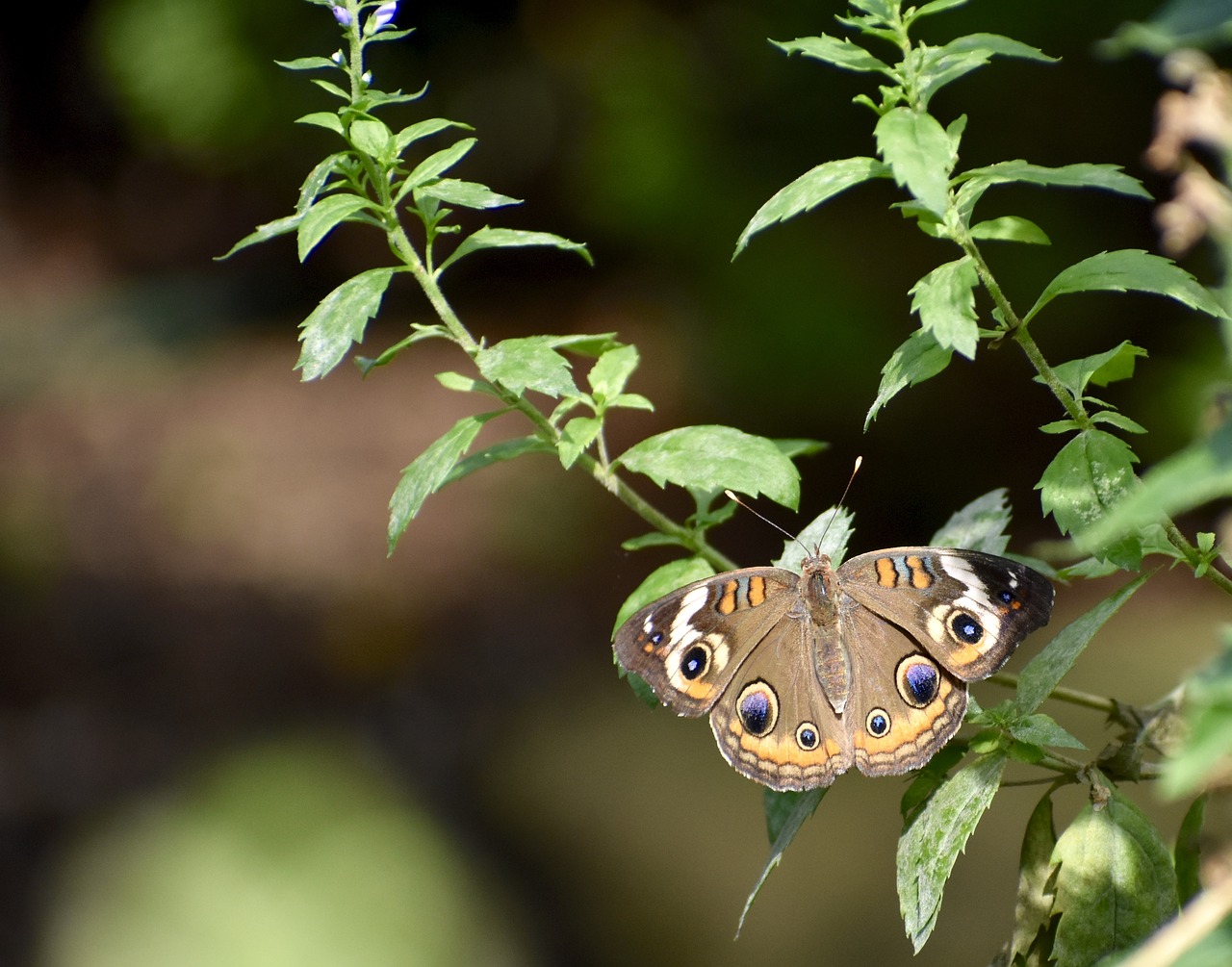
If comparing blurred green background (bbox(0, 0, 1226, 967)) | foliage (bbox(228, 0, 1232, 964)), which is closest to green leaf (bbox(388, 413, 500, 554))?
foliage (bbox(228, 0, 1232, 964))

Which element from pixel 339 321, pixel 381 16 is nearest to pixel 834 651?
pixel 339 321

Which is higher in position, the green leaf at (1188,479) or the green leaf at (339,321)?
the green leaf at (1188,479)

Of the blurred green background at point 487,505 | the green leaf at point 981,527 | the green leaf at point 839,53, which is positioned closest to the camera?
the green leaf at point 839,53

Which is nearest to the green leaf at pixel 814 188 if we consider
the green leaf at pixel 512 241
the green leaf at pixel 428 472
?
the green leaf at pixel 512 241

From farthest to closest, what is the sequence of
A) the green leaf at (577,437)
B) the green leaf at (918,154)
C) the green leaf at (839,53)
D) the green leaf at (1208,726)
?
the green leaf at (577,437) → the green leaf at (839,53) → the green leaf at (918,154) → the green leaf at (1208,726)

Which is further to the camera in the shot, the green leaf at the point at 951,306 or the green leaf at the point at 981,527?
the green leaf at the point at 981,527

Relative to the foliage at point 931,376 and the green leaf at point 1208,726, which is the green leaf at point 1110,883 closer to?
the foliage at point 931,376

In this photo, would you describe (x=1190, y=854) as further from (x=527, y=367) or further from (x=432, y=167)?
(x=432, y=167)

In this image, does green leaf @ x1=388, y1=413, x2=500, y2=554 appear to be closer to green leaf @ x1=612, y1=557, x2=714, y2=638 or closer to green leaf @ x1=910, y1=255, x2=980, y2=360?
green leaf @ x1=612, y1=557, x2=714, y2=638
